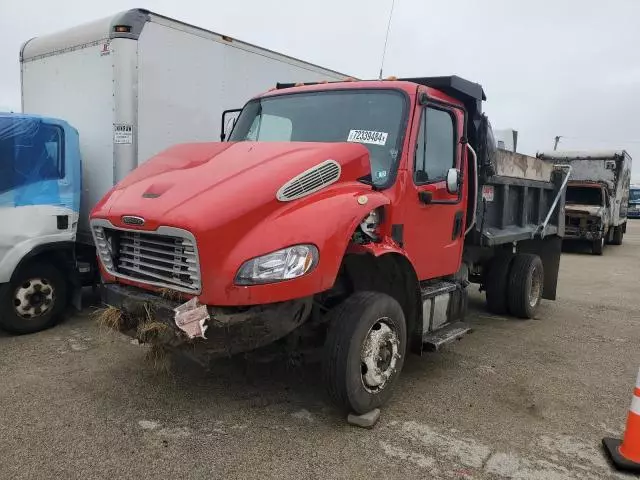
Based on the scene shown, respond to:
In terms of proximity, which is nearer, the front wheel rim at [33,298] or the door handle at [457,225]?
the door handle at [457,225]

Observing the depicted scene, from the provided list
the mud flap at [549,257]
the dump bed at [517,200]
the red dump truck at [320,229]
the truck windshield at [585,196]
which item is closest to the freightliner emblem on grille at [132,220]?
the red dump truck at [320,229]

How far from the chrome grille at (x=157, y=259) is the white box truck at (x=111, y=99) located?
8.02 ft

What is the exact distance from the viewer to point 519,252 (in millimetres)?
7766

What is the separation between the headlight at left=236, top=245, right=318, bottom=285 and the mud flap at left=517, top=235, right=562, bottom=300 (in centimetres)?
554

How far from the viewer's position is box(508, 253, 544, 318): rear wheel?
7227 millimetres

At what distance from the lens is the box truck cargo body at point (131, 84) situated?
6.25 m

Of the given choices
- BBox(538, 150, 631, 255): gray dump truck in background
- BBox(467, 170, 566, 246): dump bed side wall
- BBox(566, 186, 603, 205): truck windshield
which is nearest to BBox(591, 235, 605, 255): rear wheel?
BBox(538, 150, 631, 255): gray dump truck in background

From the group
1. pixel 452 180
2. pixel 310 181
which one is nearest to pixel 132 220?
pixel 310 181

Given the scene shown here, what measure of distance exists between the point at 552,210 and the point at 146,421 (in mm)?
6348

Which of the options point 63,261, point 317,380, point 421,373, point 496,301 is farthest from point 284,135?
point 496,301

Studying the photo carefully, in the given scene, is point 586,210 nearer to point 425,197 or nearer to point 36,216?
point 425,197

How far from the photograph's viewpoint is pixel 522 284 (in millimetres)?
7215

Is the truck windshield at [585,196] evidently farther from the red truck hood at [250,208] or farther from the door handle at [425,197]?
the red truck hood at [250,208]

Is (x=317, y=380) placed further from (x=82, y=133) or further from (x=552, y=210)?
(x=552, y=210)
